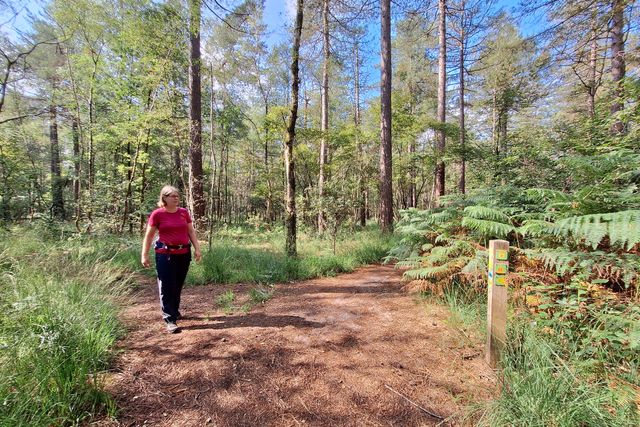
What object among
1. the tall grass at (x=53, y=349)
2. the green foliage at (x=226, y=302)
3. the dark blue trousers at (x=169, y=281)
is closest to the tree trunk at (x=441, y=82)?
the green foliage at (x=226, y=302)

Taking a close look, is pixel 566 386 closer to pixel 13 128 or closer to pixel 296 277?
pixel 296 277

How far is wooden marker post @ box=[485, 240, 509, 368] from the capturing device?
2061 millimetres

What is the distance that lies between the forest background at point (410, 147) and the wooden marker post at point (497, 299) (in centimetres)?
14

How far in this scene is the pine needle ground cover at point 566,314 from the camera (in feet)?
4.75

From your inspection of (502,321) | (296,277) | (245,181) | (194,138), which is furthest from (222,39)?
(245,181)

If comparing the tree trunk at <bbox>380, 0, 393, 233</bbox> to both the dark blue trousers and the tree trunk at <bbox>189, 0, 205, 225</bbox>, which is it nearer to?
the tree trunk at <bbox>189, 0, 205, 225</bbox>

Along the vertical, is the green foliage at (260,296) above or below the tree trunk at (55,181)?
below

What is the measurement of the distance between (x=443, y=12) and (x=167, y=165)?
15539 mm

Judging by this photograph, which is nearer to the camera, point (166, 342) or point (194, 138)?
point (166, 342)

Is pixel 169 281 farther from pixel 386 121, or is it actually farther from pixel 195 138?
pixel 386 121

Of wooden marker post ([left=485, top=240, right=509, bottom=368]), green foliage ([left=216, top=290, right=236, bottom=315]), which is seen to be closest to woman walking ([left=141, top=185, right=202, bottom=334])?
green foliage ([left=216, top=290, right=236, bottom=315])

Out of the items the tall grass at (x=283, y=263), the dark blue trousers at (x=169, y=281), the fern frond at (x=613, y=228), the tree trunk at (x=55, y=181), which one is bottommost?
the tall grass at (x=283, y=263)

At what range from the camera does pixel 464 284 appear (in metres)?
3.35

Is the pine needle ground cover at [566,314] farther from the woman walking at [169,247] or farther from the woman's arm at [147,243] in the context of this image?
the woman's arm at [147,243]
